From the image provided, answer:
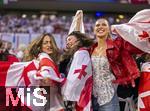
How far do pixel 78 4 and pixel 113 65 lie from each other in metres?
21.7

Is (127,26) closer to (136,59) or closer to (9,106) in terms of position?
(136,59)

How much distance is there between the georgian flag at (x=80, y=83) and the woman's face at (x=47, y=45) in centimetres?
31

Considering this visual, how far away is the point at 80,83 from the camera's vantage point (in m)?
4.45

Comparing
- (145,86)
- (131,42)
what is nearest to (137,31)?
(131,42)

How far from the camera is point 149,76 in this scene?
451 cm

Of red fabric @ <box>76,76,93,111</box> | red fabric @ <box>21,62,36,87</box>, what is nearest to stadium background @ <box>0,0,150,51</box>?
red fabric @ <box>21,62,36,87</box>

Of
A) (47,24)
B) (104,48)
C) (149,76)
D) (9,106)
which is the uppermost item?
(47,24)

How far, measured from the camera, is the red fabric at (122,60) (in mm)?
4461

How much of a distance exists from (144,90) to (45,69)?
3.18 ft

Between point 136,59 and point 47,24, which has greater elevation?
point 47,24

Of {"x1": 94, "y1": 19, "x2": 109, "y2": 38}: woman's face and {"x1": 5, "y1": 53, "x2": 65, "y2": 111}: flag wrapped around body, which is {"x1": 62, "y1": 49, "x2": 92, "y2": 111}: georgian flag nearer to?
{"x1": 5, "y1": 53, "x2": 65, "y2": 111}: flag wrapped around body

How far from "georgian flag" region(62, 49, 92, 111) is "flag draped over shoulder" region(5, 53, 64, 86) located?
12cm

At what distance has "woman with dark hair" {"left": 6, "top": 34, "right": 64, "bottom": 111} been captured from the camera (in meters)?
4.45

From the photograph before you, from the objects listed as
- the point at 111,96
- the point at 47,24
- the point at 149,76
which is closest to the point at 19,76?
the point at 111,96
